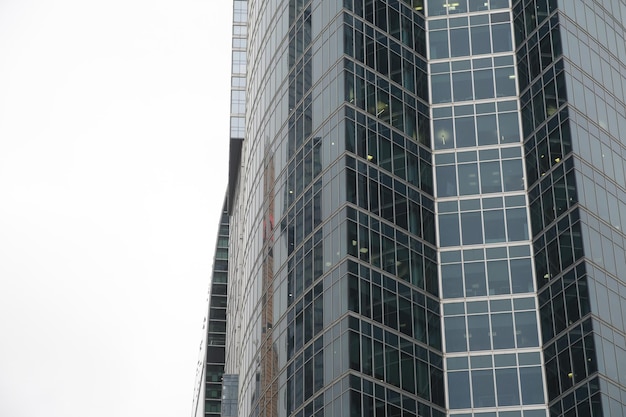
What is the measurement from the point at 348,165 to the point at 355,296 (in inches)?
383

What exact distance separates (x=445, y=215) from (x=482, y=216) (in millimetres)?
2645

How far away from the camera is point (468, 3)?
105 m

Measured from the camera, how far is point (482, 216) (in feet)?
319

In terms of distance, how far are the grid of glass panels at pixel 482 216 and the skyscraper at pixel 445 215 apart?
0.11 meters

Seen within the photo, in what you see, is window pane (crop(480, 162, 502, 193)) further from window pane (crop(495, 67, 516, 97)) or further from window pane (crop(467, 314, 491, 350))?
window pane (crop(467, 314, 491, 350))

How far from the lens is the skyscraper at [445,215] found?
89.2m

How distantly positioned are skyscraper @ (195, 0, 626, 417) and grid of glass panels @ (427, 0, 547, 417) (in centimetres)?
11

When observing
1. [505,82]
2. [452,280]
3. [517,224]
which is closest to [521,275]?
[517,224]

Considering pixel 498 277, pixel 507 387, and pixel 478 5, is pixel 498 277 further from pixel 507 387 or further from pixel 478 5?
pixel 478 5

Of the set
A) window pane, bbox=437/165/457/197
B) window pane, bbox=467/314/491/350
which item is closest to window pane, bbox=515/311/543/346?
window pane, bbox=467/314/491/350

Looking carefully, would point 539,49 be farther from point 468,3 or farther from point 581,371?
point 581,371

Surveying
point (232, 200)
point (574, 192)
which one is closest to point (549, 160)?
point (574, 192)

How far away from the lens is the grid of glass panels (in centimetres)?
9125

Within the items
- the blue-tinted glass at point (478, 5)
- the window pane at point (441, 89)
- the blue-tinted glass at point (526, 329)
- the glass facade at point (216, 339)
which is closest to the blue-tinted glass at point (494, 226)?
the blue-tinted glass at point (526, 329)
